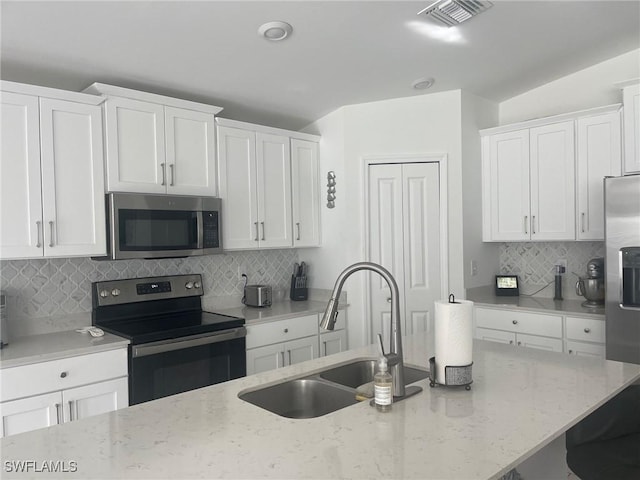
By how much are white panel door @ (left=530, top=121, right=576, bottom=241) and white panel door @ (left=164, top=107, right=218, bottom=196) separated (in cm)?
243

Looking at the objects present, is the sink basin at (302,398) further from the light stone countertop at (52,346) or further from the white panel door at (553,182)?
the white panel door at (553,182)

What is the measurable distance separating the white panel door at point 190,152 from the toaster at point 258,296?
2.83ft

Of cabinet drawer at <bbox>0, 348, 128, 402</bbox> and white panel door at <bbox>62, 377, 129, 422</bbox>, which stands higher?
cabinet drawer at <bbox>0, 348, 128, 402</bbox>

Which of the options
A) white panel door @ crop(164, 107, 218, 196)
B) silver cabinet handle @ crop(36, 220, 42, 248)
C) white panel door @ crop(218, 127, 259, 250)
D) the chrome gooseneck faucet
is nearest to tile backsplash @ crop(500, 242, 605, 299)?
white panel door @ crop(218, 127, 259, 250)

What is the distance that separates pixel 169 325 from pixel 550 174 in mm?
2946

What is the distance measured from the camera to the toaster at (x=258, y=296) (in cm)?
382

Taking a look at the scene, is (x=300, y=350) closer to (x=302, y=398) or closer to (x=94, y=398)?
(x=94, y=398)

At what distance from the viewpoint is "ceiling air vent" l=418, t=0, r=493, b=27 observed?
259 cm

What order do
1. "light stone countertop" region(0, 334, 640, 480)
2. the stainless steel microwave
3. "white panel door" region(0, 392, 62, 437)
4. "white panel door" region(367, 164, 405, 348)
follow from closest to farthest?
"light stone countertop" region(0, 334, 640, 480), "white panel door" region(0, 392, 62, 437), the stainless steel microwave, "white panel door" region(367, 164, 405, 348)

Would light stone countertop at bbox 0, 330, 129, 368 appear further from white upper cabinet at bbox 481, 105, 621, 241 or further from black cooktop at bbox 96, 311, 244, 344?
white upper cabinet at bbox 481, 105, 621, 241

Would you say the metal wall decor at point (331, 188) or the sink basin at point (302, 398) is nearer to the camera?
the sink basin at point (302, 398)

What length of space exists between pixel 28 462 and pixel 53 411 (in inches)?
54.7

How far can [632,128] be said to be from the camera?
321cm

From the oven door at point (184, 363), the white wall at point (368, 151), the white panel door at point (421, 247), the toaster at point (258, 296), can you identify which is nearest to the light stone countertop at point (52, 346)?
the oven door at point (184, 363)
